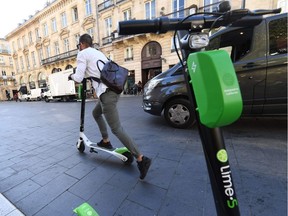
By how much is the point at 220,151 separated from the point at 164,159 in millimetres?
1771

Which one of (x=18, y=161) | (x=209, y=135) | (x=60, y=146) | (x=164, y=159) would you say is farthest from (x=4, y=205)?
(x=209, y=135)

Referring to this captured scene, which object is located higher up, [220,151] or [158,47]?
[158,47]

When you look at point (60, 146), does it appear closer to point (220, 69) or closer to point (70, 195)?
point (70, 195)

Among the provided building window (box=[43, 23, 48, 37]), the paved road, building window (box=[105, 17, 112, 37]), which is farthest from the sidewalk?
building window (box=[43, 23, 48, 37])

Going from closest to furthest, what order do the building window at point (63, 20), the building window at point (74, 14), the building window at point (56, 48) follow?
1. the building window at point (74, 14)
2. the building window at point (63, 20)
3. the building window at point (56, 48)

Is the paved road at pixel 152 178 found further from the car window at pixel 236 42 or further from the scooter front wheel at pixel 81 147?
the car window at pixel 236 42

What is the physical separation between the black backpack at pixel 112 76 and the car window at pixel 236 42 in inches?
81.1

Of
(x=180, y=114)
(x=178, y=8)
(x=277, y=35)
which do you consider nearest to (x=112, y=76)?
(x=180, y=114)

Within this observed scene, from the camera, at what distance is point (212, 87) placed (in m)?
0.56

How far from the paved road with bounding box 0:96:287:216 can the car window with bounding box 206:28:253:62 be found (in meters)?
1.62

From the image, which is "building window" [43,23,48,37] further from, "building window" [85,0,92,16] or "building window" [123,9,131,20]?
"building window" [123,9,131,20]

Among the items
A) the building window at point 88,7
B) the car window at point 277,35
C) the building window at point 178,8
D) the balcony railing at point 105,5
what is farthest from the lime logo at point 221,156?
the building window at point 88,7

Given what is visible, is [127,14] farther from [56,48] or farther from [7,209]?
[7,209]

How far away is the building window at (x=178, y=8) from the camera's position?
47.4ft
